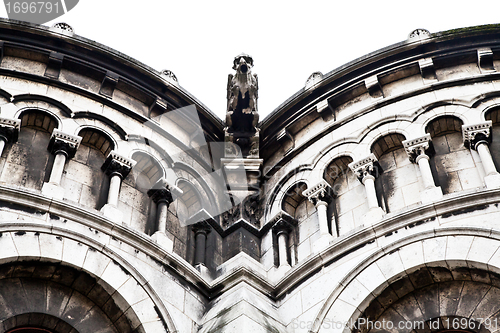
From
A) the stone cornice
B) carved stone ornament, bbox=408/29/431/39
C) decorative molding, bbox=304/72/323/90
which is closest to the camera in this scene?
the stone cornice

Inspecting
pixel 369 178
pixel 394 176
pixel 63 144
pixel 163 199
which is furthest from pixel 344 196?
pixel 63 144

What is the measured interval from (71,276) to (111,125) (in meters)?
4.09

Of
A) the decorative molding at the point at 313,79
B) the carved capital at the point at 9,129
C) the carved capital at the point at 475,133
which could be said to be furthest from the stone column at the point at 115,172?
the carved capital at the point at 475,133

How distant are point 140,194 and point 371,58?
20.2 ft

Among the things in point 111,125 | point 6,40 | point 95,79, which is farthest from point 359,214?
point 6,40

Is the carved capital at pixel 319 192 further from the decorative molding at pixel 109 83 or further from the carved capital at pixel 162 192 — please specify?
the decorative molding at pixel 109 83

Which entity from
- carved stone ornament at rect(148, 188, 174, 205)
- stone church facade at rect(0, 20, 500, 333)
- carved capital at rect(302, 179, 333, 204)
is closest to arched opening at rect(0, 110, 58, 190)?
stone church facade at rect(0, 20, 500, 333)

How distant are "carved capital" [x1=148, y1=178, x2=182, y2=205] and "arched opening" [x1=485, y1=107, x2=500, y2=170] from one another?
6.47 meters

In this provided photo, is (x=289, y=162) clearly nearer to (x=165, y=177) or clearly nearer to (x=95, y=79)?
(x=165, y=177)

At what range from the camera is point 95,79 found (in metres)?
14.4

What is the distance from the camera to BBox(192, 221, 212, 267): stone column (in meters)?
13.0

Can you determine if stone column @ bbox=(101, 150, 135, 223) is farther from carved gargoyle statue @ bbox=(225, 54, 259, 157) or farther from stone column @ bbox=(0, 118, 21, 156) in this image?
carved gargoyle statue @ bbox=(225, 54, 259, 157)

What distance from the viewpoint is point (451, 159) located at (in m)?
12.5

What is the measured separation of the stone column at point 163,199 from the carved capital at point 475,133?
5.98m
